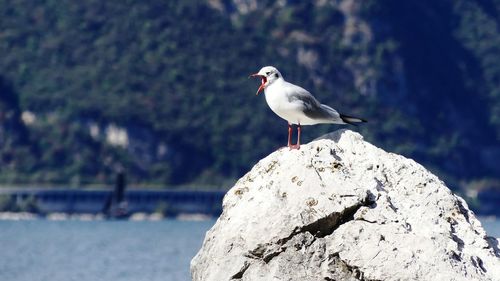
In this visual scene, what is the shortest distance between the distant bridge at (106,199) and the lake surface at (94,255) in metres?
38.1

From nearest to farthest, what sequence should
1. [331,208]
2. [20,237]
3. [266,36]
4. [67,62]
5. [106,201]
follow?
[331,208]
[20,237]
[106,201]
[67,62]
[266,36]

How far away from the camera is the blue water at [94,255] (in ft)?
143

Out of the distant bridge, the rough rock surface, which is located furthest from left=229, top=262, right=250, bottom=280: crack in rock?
the distant bridge

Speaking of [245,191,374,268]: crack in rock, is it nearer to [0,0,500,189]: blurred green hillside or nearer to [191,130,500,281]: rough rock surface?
[191,130,500,281]: rough rock surface

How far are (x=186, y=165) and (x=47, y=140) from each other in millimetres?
11777

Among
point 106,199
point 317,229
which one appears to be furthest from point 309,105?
point 106,199

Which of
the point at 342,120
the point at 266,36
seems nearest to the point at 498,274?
the point at 342,120

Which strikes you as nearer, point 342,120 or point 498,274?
point 498,274

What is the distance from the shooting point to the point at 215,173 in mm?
142500

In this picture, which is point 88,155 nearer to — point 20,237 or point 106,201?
point 106,201

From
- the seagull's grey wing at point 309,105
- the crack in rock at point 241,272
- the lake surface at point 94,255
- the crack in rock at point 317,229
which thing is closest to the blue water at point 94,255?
the lake surface at point 94,255

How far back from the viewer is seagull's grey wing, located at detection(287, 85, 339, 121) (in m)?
15.1

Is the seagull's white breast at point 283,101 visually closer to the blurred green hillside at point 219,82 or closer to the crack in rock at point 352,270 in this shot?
the crack in rock at point 352,270

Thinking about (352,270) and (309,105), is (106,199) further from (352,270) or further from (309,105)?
(352,270)
